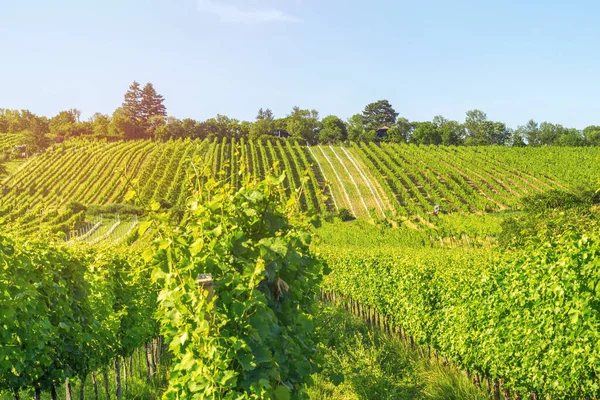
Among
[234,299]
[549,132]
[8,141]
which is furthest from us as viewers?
[549,132]

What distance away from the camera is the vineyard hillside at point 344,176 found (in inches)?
2376

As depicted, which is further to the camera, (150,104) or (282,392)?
(150,104)

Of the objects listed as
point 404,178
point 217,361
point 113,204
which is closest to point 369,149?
point 404,178

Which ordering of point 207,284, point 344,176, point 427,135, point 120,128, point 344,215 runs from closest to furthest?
point 207,284 < point 344,215 < point 344,176 < point 120,128 < point 427,135

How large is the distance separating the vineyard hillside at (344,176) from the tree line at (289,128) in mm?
14405

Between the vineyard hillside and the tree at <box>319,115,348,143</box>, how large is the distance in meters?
27.3

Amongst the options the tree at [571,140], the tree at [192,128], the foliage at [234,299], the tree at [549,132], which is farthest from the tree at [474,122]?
the foliage at [234,299]

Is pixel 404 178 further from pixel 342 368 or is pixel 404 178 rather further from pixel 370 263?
pixel 342 368

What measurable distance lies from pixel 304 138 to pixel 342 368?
111m

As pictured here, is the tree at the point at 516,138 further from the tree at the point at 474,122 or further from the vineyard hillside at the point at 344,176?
the vineyard hillside at the point at 344,176

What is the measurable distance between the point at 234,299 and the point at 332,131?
118793mm

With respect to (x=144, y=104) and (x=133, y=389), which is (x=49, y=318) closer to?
(x=133, y=389)

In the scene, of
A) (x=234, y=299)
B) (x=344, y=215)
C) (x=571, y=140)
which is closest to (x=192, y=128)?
(x=344, y=215)

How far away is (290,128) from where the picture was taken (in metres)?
122
